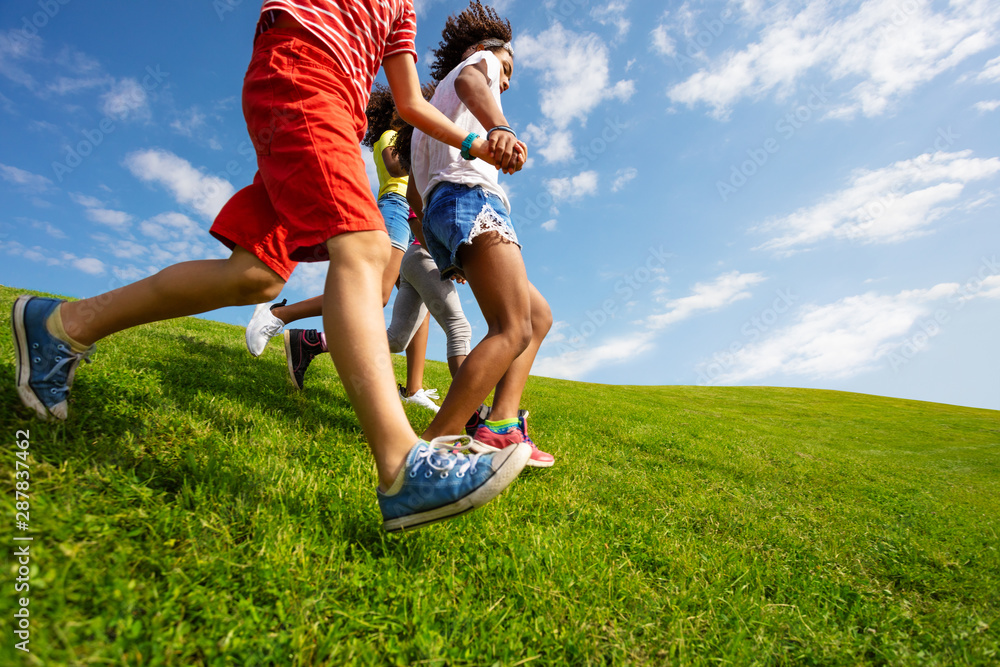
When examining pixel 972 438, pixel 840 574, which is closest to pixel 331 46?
pixel 840 574

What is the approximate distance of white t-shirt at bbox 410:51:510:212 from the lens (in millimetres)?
2631

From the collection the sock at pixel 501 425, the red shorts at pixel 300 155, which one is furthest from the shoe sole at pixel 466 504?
the sock at pixel 501 425

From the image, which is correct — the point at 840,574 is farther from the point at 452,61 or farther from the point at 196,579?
the point at 452,61

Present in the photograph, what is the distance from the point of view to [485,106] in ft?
8.36

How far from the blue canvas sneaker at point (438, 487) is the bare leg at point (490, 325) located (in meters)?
0.77

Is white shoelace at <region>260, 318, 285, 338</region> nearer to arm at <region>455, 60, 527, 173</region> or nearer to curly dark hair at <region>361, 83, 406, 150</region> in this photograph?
curly dark hair at <region>361, 83, 406, 150</region>

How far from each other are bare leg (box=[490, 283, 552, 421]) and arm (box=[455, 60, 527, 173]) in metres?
1.03

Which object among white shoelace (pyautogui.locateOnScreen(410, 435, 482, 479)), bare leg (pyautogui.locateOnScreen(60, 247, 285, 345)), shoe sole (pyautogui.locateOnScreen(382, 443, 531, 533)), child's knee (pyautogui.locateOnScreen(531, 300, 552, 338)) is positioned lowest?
shoe sole (pyautogui.locateOnScreen(382, 443, 531, 533))

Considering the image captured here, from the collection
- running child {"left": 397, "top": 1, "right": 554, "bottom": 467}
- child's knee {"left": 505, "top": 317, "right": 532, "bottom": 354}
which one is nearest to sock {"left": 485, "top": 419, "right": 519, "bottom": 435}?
running child {"left": 397, "top": 1, "right": 554, "bottom": 467}

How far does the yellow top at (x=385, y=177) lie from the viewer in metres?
4.75

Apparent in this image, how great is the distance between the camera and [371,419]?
1622 mm

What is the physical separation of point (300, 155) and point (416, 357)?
3.15m

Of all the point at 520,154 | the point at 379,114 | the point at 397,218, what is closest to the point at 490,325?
the point at 520,154

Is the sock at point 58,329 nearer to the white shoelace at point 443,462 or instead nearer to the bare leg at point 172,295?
the bare leg at point 172,295
